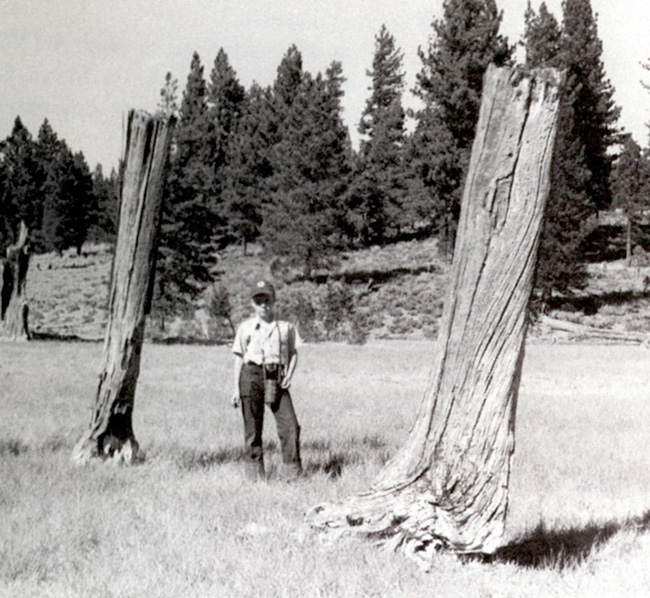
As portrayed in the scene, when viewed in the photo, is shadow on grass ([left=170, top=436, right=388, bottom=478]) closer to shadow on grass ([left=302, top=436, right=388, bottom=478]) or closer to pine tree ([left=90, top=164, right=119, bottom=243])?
shadow on grass ([left=302, top=436, right=388, bottom=478])

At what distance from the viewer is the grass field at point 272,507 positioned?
5137mm

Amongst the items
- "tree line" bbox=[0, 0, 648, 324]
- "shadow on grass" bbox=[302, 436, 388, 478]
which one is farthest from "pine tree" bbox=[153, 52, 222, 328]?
"shadow on grass" bbox=[302, 436, 388, 478]

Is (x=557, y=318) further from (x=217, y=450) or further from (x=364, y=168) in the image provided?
(x=217, y=450)

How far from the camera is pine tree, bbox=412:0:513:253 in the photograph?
148 ft

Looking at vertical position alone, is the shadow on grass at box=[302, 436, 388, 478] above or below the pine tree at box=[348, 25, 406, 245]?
below

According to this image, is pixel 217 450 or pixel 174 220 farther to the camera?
pixel 174 220

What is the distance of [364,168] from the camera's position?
6053 centimetres

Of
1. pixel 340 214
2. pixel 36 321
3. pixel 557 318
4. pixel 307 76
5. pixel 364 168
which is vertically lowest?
pixel 36 321

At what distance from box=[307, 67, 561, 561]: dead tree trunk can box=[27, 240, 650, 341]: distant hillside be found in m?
27.3

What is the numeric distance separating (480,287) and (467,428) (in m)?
0.96

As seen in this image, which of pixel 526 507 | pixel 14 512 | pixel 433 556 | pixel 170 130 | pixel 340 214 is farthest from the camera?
pixel 340 214

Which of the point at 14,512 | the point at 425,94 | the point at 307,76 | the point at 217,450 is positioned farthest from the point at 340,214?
the point at 14,512

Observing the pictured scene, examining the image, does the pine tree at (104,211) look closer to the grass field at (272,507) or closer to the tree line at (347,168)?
Answer: the tree line at (347,168)

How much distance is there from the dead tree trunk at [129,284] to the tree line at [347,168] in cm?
1956
